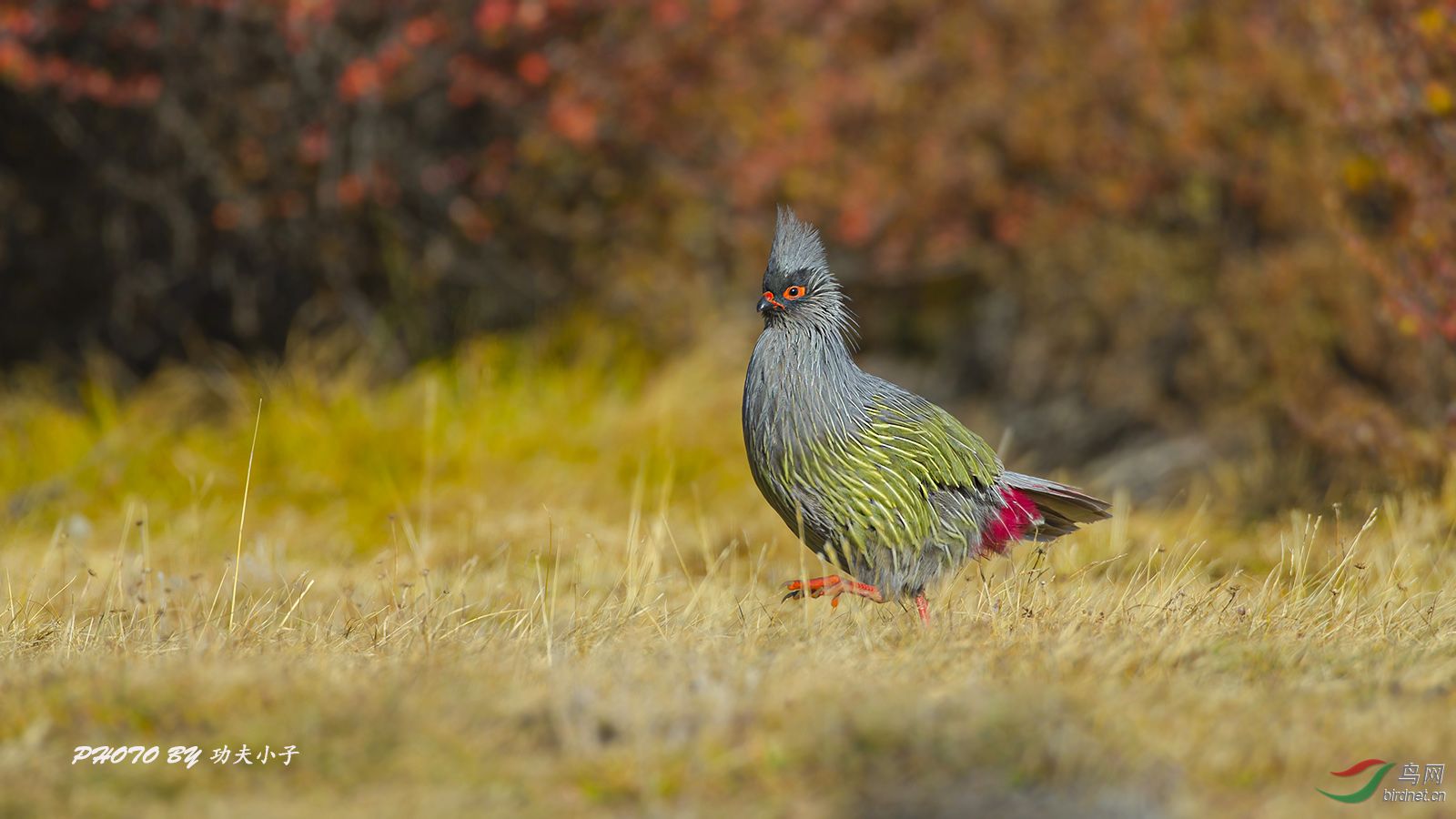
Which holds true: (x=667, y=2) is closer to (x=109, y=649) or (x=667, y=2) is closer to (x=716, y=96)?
(x=716, y=96)

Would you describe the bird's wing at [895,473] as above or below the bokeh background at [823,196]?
below

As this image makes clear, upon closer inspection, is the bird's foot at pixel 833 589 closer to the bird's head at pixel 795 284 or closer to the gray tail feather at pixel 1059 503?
the gray tail feather at pixel 1059 503

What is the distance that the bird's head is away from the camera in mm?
4613

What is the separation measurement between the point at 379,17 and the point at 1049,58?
4579mm

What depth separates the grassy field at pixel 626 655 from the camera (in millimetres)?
2908

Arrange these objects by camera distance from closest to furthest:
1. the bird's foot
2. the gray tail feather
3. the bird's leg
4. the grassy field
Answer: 1. the grassy field
2. the bird's leg
3. the bird's foot
4. the gray tail feather

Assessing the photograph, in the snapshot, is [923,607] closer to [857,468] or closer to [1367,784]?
[857,468]

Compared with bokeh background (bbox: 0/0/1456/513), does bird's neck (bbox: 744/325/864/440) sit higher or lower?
lower

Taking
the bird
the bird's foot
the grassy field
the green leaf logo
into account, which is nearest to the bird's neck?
the bird

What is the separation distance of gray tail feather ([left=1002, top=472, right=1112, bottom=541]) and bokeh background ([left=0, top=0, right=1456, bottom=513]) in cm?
245

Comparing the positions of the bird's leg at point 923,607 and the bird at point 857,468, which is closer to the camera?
the bird's leg at point 923,607

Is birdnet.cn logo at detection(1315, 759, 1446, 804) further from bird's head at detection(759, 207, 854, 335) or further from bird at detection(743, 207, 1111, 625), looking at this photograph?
bird's head at detection(759, 207, 854, 335)

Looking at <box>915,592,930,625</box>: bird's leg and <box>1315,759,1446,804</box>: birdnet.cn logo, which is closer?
<box>1315,759,1446,804</box>: birdnet.cn logo

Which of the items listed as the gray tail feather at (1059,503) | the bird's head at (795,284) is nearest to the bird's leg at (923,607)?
the gray tail feather at (1059,503)
